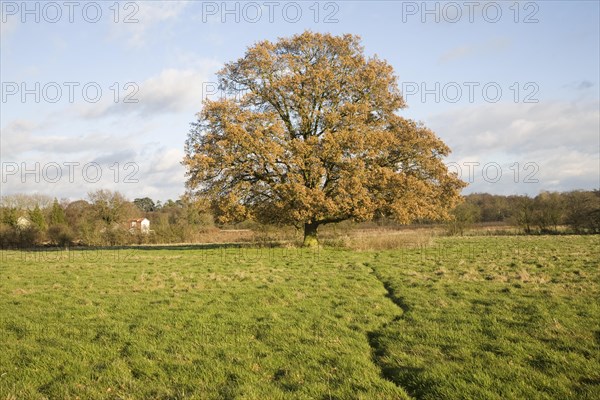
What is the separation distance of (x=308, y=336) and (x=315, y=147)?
1731 centimetres

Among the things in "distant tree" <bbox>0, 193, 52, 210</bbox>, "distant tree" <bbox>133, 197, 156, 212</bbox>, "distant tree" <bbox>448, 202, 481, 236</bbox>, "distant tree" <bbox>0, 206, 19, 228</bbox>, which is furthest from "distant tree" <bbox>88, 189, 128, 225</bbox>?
"distant tree" <bbox>133, 197, 156, 212</bbox>

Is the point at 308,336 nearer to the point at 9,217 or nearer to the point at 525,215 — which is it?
the point at 525,215

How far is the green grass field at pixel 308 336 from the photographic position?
616 cm

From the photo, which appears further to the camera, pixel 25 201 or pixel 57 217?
pixel 25 201

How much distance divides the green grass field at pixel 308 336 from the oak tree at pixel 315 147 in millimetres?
9658

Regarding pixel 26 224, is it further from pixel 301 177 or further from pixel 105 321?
pixel 105 321

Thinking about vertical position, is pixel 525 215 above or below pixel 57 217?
below

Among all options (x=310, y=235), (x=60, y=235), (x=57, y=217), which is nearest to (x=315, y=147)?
(x=310, y=235)

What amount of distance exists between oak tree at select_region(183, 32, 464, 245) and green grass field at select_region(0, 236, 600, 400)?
966 cm

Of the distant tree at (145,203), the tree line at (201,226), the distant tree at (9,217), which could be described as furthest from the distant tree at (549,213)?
the distant tree at (145,203)

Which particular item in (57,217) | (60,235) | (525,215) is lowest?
(60,235)

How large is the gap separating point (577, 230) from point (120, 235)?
5523cm

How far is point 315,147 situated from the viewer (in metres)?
24.7

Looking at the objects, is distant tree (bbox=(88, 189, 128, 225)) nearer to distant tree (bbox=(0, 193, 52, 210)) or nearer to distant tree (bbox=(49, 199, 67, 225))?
distant tree (bbox=(49, 199, 67, 225))
